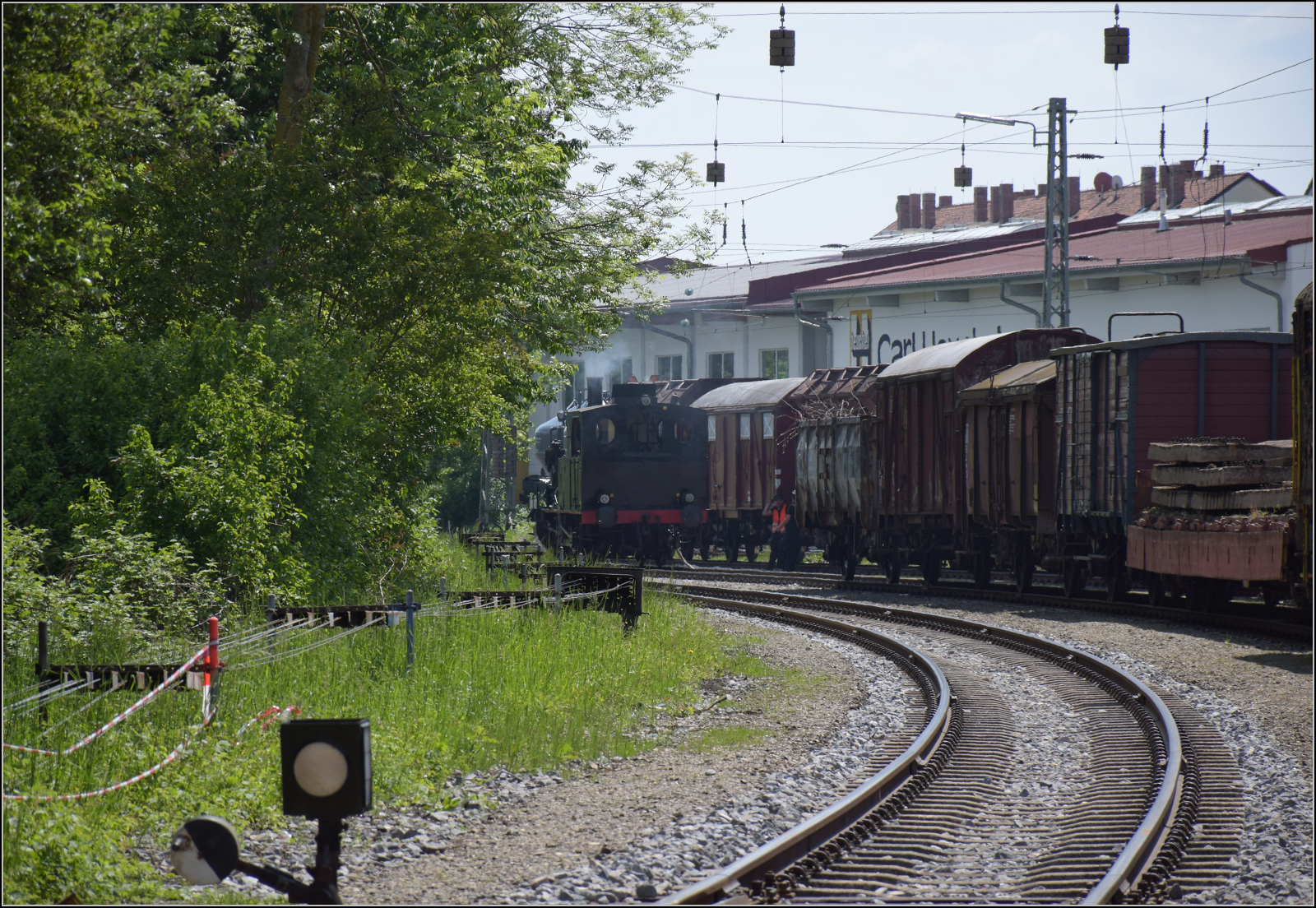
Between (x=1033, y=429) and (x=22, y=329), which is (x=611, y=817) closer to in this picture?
(x=22, y=329)

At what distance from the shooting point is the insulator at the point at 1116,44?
20250 millimetres

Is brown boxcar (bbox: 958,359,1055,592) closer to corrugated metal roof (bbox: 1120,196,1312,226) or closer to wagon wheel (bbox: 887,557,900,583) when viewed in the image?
wagon wheel (bbox: 887,557,900,583)

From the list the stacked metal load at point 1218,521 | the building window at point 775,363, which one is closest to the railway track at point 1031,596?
the stacked metal load at point 1218,521

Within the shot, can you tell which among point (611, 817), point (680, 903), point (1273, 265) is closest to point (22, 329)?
point (611, 817)

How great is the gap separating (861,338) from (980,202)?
29.0 metres

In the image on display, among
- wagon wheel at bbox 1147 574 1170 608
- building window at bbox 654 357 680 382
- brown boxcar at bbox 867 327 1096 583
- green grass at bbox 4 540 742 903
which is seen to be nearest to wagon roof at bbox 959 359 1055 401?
brown boxcar at bbox 867 327 1096 583

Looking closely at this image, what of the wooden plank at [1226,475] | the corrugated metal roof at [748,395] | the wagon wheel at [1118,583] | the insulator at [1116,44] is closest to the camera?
the wooden plank at [1226,475]

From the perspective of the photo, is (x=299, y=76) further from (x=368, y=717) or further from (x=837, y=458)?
(x=837, y=458)

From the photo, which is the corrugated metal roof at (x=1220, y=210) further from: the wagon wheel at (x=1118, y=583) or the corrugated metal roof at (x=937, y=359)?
the wagon wheel at (x=1118, y=583)

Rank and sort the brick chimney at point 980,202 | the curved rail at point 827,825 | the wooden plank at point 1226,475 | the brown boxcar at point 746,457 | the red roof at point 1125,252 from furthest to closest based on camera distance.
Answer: the brick chimney at point 980,202
the red roof at point 1125,252
the brown boxcar at point 746,457
the wooden plank at point 1226,475
the curved rail at point 827,825

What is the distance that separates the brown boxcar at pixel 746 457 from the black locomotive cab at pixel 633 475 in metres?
1.26

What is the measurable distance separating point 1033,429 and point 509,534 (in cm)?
1774

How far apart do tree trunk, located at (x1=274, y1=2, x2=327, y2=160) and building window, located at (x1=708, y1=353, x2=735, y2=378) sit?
33660mm

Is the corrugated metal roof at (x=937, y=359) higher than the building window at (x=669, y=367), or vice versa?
the building window at (x=669, y=367)
